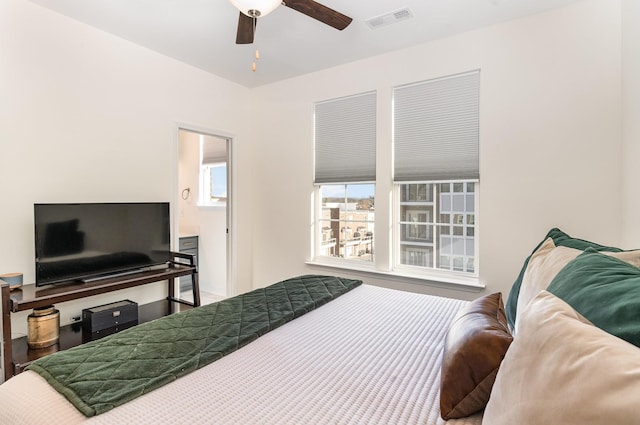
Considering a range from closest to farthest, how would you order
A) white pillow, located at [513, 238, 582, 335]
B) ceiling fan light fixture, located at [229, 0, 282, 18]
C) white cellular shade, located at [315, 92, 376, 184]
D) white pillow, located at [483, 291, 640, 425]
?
white pillow, located at [483, 291, 640, 425] → white pillow, located at [513, 238, 582, 335] → ceiling fan light fixture, located at [229, 0, 282, 18] → white cellular shade, located at [315, 92, 376, 184]

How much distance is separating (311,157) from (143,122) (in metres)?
1.77

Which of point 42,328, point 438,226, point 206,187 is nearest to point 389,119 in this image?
point 438,226

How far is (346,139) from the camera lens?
367 cm

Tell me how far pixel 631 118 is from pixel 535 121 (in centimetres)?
59

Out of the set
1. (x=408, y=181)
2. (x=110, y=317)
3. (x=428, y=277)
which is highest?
(x=408, y=181)

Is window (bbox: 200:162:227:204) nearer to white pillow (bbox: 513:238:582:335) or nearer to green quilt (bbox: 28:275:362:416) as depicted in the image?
green quilt (bbox: 28:275:362:416)

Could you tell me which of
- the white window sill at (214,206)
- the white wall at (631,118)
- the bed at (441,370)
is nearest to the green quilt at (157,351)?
the bed at (441,370)

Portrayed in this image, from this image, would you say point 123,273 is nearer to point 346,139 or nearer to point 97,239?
point 97,239

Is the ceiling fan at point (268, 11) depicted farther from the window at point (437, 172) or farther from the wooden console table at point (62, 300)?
the wooden console table at point (62, 300)

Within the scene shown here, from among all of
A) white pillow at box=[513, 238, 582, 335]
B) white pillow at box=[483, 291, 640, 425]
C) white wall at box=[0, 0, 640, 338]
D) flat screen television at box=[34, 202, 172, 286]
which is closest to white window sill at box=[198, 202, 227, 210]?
white wall at box=[0, 0, 640, 338]

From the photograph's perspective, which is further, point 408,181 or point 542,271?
point 408,181

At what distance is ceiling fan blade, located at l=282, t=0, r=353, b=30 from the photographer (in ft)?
6.68

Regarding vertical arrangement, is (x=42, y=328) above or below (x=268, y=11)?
below

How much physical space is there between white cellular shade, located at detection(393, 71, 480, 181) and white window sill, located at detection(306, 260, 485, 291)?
3.00 feet
